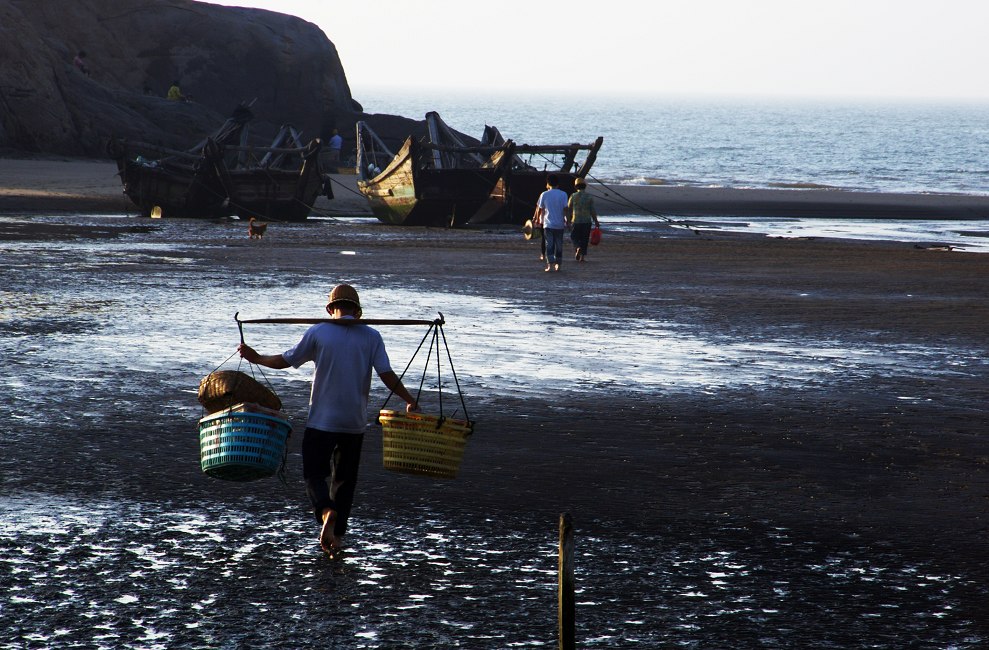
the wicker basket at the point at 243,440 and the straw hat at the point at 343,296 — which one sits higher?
the straw hat at the point at 343,296

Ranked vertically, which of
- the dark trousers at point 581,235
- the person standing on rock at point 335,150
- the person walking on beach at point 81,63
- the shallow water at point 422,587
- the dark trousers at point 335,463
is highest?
the person walking on beach at point 81,63

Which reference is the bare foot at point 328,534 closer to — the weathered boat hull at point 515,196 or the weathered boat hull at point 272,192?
the weathered boat hull at point 272,192

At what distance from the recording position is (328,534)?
6.44 metres

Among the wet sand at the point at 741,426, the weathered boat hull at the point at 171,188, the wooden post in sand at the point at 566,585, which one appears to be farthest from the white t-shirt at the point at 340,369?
the weathered boat hull at the point at 171,188

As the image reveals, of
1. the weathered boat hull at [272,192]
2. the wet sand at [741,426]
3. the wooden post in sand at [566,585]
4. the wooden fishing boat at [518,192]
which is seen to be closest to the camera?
the wooden post in sand at [566,585]

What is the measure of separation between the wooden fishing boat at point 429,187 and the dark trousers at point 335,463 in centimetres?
2734

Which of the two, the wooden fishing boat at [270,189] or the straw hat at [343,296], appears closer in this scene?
the straw hat at [343,296]

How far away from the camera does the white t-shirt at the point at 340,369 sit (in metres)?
6.70

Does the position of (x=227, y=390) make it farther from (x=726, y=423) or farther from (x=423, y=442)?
(x=726, y=423)

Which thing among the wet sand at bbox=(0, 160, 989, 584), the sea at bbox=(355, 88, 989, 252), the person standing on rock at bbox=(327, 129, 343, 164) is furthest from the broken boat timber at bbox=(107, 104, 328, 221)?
the person standing on rock at bbox=(327, 129, 343, 164)

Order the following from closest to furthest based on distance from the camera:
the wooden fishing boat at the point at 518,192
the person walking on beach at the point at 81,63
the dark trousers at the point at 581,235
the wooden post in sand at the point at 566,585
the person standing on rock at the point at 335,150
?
the wooden post in sand at the point at 566,585 → the dark trousers at the point at 581,235 → the wooden fishing boat at the point at 518,192 → the person standing on rock at the point at 335,150 → the person walking on beach at the point at 81,63

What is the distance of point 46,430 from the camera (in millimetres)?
9273

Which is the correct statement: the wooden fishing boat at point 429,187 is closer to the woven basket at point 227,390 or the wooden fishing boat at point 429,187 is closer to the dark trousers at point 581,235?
the dark trousers at point 581,235

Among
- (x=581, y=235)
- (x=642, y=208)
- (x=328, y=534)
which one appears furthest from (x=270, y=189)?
(x=328, y=534)
